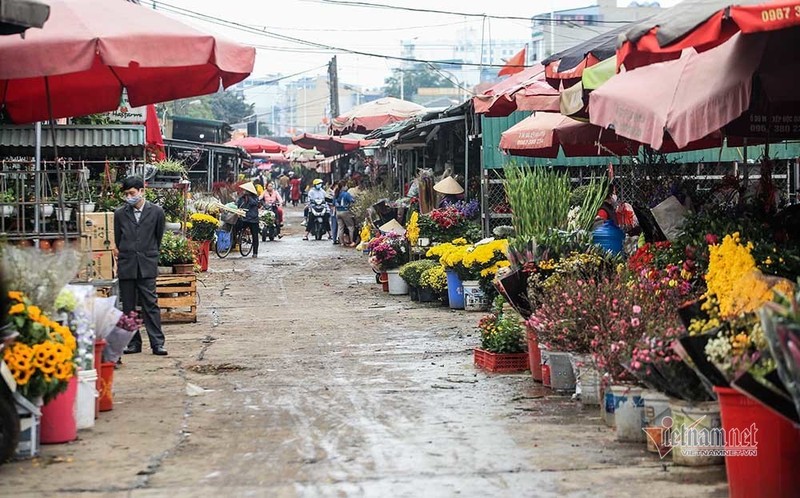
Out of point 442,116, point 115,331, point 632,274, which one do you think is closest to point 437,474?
point 632,274

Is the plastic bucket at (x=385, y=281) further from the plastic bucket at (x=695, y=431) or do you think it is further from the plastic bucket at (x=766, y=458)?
the plastic bucket at (x=766, y=458)

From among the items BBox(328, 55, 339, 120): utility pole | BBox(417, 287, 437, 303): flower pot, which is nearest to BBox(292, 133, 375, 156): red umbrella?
BBox(328, 55, 339, 120): utility pole

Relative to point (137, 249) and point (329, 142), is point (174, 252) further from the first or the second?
point (329, 142)

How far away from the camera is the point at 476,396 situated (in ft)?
32.1

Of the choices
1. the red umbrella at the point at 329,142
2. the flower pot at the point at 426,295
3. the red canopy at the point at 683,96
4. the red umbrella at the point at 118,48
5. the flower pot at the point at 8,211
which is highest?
the red umbrella at the point at 329,142

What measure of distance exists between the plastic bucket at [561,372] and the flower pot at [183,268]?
23.6ft

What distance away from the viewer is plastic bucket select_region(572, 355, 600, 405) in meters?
9.16

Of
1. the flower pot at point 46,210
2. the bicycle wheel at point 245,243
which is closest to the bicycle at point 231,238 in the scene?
the bicycle wheel at point 245,243

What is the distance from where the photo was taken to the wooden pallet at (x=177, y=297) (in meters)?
15.3

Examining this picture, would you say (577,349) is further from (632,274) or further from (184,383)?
(184,383)

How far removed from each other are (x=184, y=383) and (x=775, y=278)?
6061 millimetres

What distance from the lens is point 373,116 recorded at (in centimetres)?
3266

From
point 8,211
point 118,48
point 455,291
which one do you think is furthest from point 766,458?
point 455,291

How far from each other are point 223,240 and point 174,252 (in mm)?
13804
